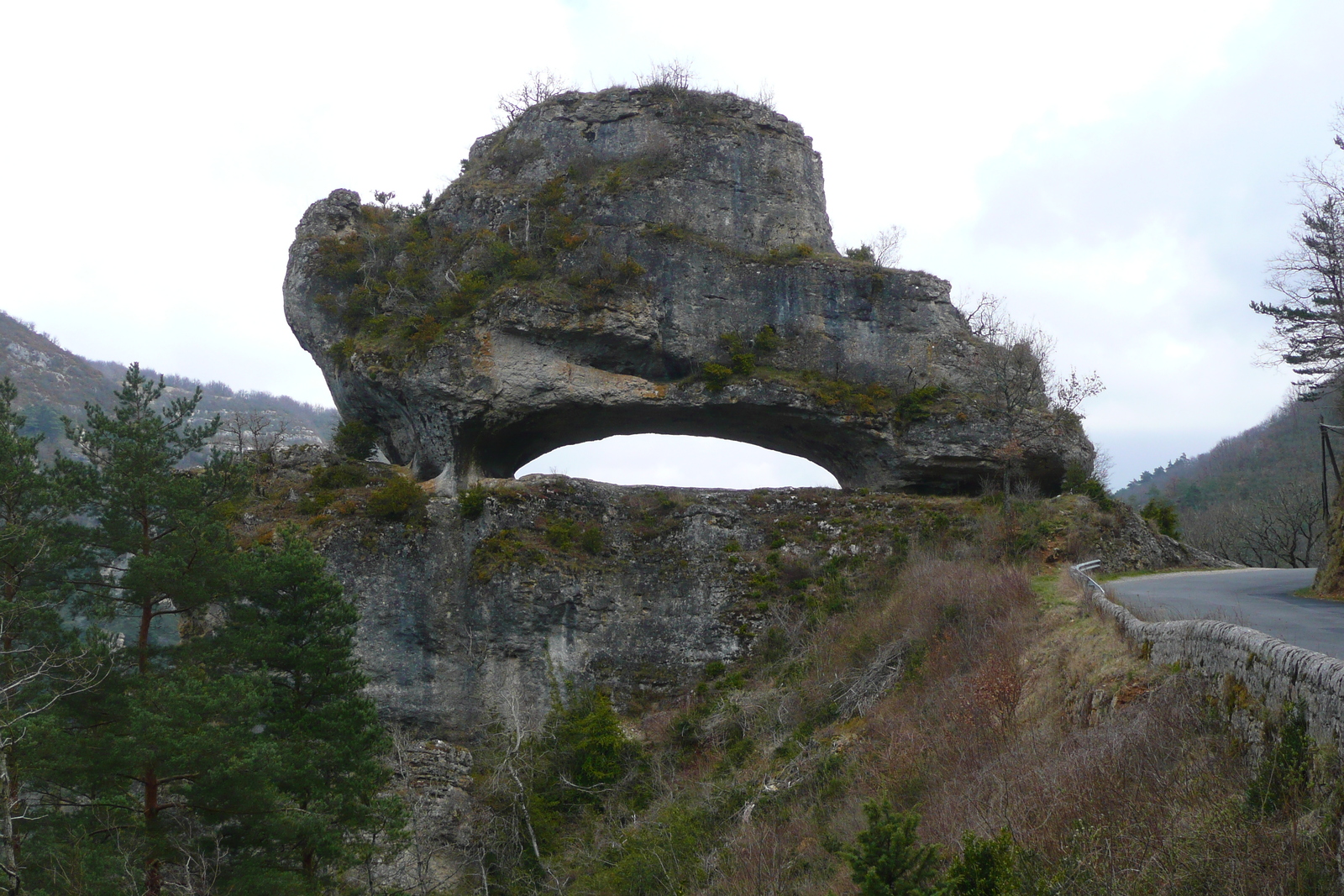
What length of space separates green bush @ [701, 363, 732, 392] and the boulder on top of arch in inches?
3.7

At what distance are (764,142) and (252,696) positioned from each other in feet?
77.5

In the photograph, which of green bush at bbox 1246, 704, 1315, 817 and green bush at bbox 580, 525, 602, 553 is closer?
green bush at bbox 1246, 704, 1315, 817

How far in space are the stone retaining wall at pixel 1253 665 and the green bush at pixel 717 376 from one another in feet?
57.6

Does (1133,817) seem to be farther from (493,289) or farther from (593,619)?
(493,289)

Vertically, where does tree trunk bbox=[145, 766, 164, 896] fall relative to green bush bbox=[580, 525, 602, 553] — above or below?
below

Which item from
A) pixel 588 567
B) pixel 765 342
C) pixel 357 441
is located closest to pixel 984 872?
pixel 588 567

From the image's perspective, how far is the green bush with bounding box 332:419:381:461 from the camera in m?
29.5

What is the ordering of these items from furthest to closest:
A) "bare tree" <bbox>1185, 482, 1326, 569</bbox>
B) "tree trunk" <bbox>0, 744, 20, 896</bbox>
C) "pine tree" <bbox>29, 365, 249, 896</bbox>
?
"bare tree" <bbox>1185, 482, 1326, 569</bbox> < "pine tree" <bbox>29, 365, 249, 896</bbox> < "tree trunk" <bbox>0, 744, 20, 896</bbox>

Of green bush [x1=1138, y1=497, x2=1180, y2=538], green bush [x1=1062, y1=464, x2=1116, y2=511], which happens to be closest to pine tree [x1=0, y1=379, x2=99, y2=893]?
green bush [x1=1062, y1=464, x2=1116, y2=511]

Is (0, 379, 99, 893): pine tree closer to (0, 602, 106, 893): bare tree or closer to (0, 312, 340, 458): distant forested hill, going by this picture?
(0, 602, 106, 893): bare tree

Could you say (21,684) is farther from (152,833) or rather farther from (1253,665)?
(1253,665)

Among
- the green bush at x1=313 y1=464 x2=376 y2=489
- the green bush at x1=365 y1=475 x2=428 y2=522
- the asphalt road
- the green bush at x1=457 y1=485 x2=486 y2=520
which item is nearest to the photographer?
the asphalt road

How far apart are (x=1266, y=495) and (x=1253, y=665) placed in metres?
45.6

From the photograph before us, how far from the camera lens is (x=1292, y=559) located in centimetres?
3572
